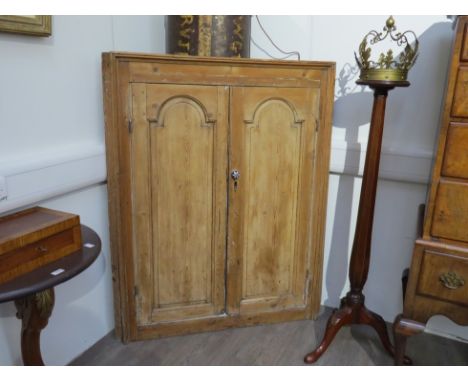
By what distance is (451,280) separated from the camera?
1587mm

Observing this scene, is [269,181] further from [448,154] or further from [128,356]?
[128,356]

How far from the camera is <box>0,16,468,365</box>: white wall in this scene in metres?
1.63

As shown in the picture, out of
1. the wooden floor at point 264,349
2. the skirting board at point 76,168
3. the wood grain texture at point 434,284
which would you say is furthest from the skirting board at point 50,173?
the wood grain texture at point 434,284

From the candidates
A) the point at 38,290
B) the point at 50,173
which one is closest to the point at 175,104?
the point at 50,173

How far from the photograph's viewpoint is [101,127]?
77.2 inches

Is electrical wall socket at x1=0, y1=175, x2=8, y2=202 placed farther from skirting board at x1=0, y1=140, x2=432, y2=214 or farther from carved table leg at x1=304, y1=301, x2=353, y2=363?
carved table leg at x1=304, y1=301, x2=353, y2=363

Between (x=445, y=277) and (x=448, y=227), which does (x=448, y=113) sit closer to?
(x=448, y=227)

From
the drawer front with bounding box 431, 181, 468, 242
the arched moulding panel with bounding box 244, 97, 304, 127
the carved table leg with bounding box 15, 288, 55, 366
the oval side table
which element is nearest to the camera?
the oval side table

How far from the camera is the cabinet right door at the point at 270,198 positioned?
2.03 m

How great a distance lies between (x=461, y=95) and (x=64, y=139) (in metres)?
1.49

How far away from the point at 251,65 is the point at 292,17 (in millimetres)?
479

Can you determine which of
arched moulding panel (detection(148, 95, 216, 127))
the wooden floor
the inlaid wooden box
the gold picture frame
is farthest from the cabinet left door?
the inlaid wooden box

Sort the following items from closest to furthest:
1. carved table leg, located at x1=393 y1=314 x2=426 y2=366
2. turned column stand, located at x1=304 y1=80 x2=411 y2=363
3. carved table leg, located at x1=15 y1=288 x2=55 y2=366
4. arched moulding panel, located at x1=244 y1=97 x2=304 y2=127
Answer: carved table leg, located at x1=15 y1=288 x2=55 y2=366
carved table leg, located at x1=393 y1=314 x2=426 y2=366
turned column stand, located at x1=304 y1=80 x2=411 y2=363
arched moulding panel, located at x1=244 y1=97 x2=304 y2=127

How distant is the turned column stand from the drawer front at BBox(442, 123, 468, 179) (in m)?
0.37
